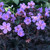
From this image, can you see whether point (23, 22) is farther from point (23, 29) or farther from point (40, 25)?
point (40, 25)

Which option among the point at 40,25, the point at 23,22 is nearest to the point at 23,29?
Answer: the point at 23,22

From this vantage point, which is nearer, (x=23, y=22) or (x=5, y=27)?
(x=5, y=27)

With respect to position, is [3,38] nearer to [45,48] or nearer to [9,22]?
[9,22]

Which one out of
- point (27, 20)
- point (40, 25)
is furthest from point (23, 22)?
point (40, 25)

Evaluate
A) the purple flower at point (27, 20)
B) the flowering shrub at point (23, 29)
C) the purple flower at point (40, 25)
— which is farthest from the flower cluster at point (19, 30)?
the purple flower at point (40, 25)

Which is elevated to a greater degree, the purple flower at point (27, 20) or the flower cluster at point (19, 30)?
the purple flower at point (27, 20)

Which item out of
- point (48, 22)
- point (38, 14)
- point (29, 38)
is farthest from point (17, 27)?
point (48, 22)

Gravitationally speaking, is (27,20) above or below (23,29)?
above

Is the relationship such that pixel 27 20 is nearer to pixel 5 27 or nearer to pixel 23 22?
pixel 23 22

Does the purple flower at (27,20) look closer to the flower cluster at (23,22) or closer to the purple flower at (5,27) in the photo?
the flower cluster at (23,22)

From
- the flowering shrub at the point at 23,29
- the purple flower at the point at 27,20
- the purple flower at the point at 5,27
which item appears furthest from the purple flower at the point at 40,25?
the purple flower at the point at 5,27
